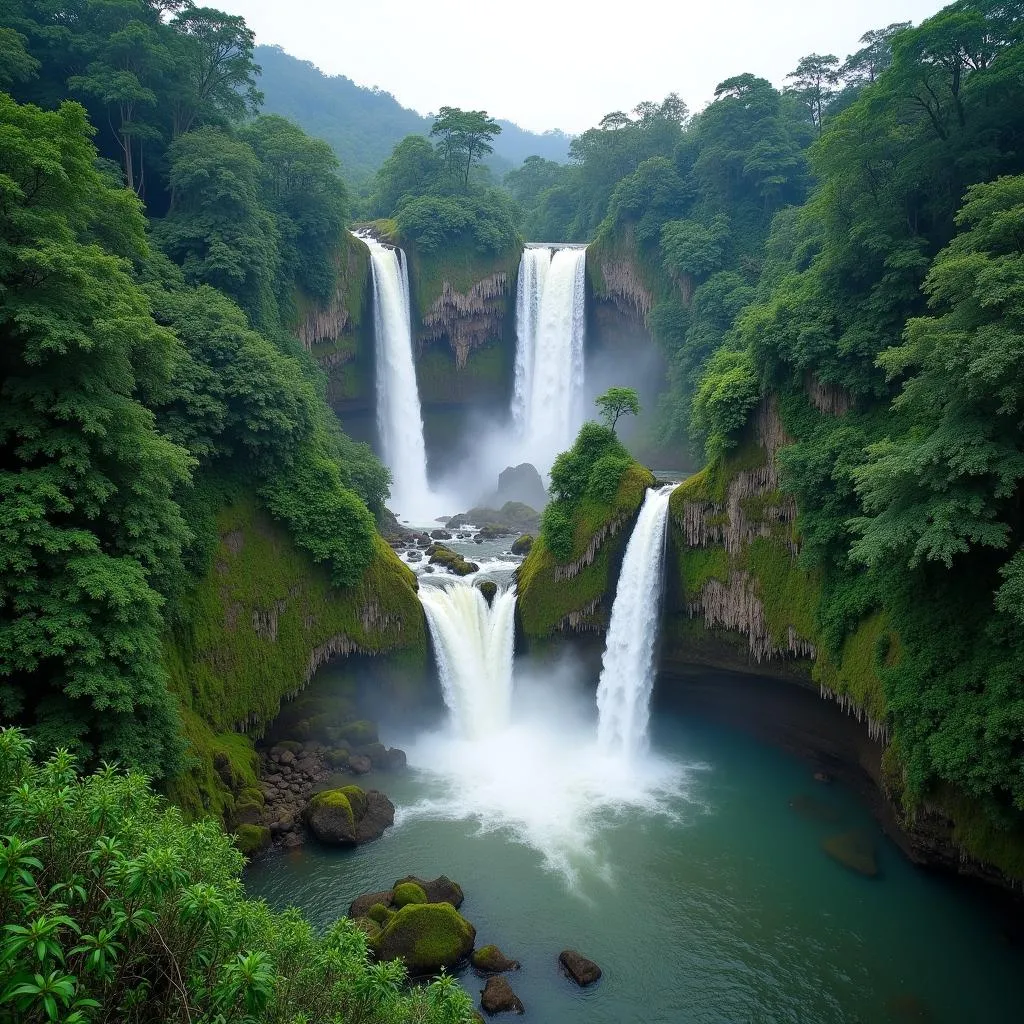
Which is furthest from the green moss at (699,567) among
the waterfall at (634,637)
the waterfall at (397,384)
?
the waterfall at (397,384)

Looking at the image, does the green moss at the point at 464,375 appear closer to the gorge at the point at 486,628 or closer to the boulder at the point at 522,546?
the gorge at the point at 486,628

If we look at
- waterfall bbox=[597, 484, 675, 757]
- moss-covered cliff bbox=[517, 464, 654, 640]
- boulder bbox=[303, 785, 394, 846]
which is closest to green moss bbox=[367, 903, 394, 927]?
boulder bbox=[303, 785, 394, 846]

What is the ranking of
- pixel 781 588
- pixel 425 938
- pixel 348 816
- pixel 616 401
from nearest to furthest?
A: pixel 425 938 → pixel 348 816 → pixel 781 588 → pixel 616 401

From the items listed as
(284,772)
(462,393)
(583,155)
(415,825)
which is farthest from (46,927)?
(583,155)

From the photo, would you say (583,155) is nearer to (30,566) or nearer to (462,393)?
(462,393)

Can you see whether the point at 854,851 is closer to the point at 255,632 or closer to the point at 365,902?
the point at 365,902

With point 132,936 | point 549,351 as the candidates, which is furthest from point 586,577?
point 549,351

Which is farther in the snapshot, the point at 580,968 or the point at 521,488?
the point at 521,488
